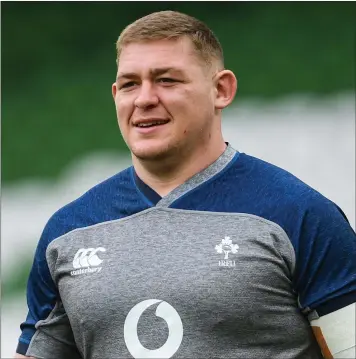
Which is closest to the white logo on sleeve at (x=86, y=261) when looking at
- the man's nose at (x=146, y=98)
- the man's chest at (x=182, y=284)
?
the man's chest at (x=182, y=284)

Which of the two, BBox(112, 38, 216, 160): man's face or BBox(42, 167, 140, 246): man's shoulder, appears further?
BBox(42, 167, 140, 246): man's shoulder

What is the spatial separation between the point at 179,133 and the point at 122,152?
1895 millimetres

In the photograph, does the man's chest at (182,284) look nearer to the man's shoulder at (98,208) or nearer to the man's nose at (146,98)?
the man's shoulder at (98,208)

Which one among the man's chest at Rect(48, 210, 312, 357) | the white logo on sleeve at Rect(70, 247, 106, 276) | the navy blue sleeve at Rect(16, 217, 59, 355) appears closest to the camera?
the man's chest at Rect(48, 210, 312, 357)

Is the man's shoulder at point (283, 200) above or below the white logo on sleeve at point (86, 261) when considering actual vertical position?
above

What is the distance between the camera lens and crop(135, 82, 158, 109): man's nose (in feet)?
7.34

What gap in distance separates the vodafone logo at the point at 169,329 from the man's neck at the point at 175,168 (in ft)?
0.92

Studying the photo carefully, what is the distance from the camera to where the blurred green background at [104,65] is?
418 cm

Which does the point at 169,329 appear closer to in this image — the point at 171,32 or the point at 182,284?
the point at 182,284

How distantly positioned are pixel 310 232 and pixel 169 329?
36 cm

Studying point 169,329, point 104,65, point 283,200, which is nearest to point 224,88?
point 283,200

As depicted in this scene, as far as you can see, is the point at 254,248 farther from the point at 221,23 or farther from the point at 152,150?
the point at 221,23

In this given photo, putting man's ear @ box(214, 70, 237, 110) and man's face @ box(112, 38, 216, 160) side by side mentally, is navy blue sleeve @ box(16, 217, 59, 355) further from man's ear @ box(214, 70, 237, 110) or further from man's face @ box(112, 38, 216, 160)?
man's ear @ box(214, 70, 237, 110)

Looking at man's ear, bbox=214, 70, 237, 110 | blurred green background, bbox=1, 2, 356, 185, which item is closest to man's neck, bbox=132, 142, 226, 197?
man's ear, bbox=214, 70, 237, 110
